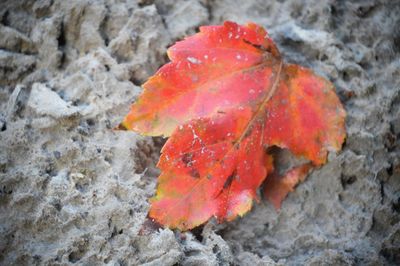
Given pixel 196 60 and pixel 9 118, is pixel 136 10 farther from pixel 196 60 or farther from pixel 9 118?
pixel 9 118

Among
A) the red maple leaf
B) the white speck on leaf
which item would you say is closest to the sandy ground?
the red maple leaf

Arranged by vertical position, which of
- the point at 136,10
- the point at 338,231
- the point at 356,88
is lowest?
the point at 338,231

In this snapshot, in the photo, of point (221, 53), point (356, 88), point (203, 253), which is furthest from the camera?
point (356, 88)

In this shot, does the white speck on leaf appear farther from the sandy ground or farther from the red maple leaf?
the sandy ground

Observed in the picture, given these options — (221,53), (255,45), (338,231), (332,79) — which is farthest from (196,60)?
(338,231)

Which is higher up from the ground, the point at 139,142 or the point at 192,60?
the point at 192,60

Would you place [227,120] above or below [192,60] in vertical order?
below
